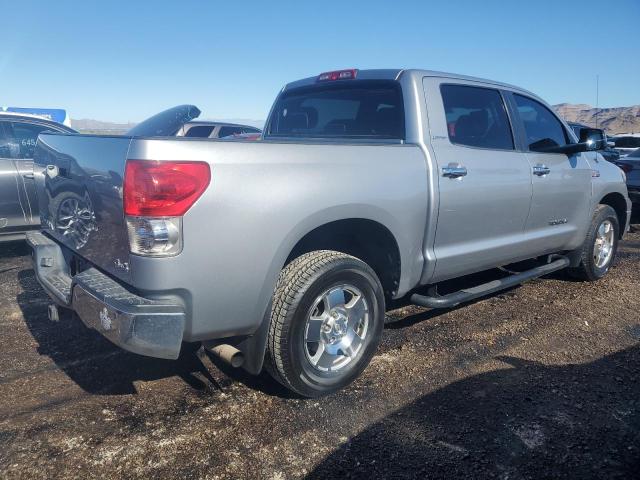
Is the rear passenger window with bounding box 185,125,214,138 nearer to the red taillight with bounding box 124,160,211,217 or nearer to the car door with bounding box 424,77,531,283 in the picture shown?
the car door with bounding box 424,77,531,283

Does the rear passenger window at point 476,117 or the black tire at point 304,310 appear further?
the rear passenger window at point 476,117

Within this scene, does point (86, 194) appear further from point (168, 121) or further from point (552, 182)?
point (552, 182)

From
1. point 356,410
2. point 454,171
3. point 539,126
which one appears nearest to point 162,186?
point 356,410

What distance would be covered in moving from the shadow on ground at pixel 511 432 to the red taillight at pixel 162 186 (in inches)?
54.1

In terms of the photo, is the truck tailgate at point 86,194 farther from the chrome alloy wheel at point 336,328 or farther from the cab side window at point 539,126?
the cab side window at point 539,126

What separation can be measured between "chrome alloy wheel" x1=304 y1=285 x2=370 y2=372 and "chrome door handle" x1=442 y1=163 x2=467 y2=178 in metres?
1.00

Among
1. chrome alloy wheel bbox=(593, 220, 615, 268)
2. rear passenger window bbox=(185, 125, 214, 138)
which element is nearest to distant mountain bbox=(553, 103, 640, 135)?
rear passenger window bbox=(185, 125, 214, 138)

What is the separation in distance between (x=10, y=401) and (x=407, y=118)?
2939mm

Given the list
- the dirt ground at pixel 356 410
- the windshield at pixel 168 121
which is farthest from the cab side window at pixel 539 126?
the windshield at pixel 168 121

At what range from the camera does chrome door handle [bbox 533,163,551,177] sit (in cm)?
429

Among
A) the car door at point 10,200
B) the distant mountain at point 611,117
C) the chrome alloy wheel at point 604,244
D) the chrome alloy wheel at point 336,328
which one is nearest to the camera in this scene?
the chrome alloy wheel at point 336,328

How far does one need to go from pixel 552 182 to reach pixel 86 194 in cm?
360

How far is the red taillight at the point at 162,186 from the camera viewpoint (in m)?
2.35


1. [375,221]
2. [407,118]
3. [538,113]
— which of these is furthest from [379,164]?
[538,113]
